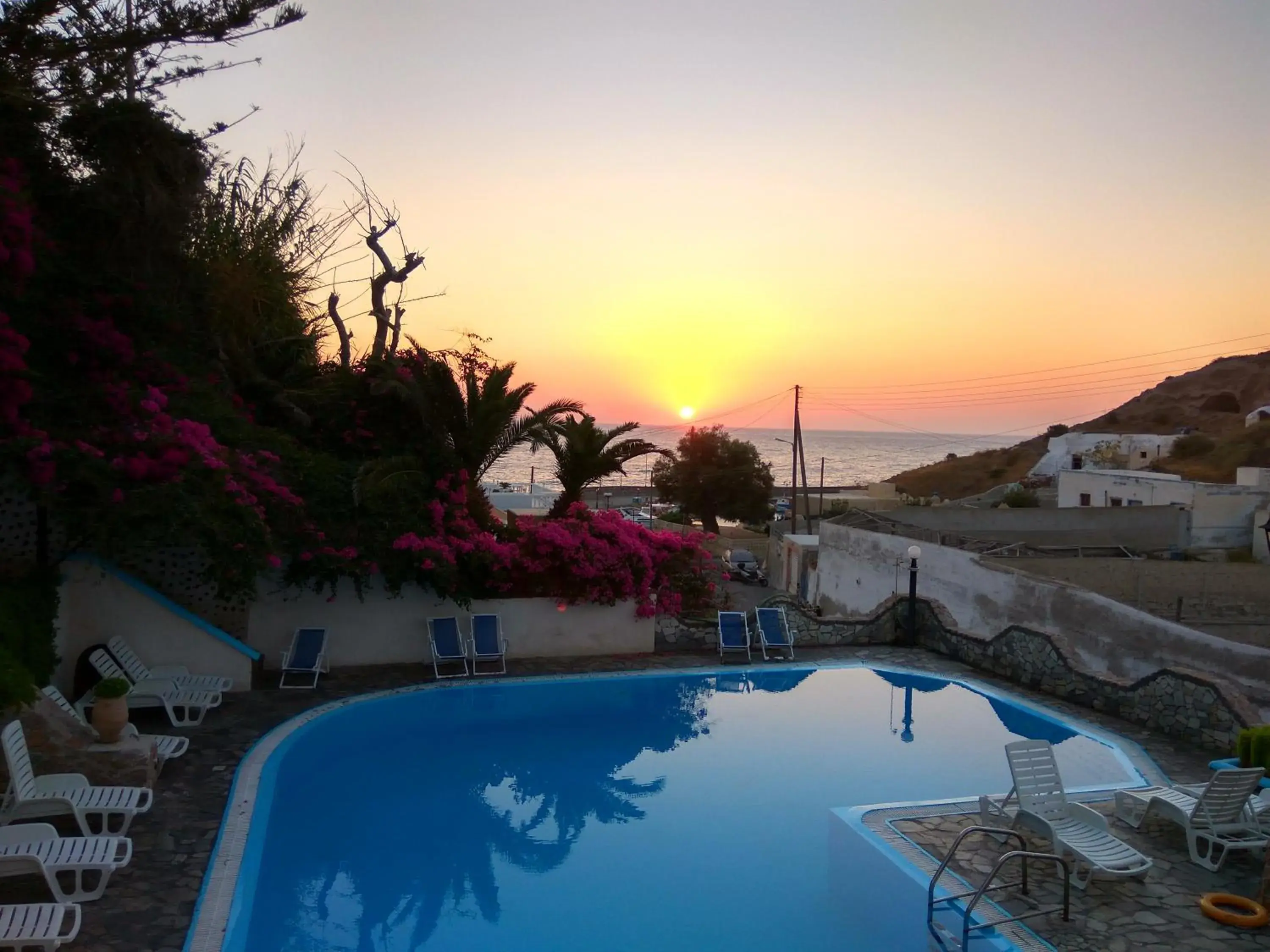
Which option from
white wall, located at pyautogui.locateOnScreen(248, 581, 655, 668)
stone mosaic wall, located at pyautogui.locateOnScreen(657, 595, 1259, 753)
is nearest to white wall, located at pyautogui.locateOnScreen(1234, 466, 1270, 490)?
stone mosaic wall, located at pyautogui.locateOnScreen(657, 595, 1259, 753)

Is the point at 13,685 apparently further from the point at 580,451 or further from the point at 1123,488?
the point at 1123,488

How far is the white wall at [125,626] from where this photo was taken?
1013cm

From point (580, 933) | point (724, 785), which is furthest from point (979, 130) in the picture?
point (580, 933)

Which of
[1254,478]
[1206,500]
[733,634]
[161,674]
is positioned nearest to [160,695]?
[161,674]

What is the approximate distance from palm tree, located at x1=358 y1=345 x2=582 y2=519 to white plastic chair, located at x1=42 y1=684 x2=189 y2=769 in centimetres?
503

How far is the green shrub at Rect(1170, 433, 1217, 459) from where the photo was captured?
2175 inches

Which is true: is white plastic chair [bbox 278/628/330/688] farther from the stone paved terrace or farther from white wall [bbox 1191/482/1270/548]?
white wall [bbox 1191/482/1270/548]

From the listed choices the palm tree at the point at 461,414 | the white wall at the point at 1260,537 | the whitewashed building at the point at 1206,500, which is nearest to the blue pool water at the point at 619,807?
the palm tree at the point at 461,414

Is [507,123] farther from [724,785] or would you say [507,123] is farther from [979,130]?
[724,785]

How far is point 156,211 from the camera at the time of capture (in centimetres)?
1145

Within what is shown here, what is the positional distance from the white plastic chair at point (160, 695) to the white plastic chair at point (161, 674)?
0.08 metres

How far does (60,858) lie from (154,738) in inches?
113

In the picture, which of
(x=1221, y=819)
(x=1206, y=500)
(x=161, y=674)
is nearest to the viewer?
(x=1221, y=819)

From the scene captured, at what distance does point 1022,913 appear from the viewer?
6.04 m
